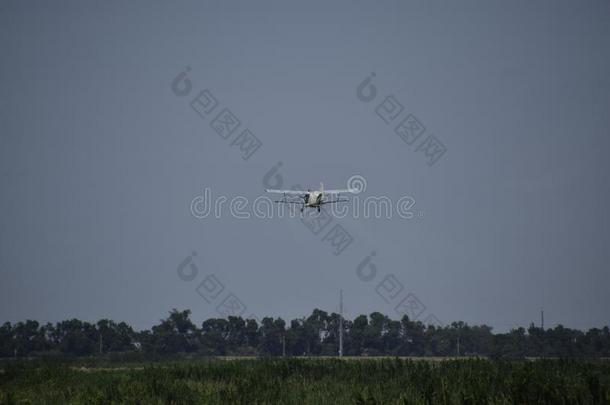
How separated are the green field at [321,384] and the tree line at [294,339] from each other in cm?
8634

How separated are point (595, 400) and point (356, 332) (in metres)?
132

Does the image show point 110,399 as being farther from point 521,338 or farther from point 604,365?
point 521,338

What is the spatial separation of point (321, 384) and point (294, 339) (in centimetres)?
11257

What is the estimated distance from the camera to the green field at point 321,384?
165 feet

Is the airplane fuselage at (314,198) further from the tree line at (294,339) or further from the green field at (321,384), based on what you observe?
the tree line at (294,339)

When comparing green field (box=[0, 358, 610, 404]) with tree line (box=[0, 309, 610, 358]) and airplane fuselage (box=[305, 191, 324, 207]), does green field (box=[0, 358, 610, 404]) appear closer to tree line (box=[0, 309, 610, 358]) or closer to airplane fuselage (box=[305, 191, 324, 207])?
airplane fuselage (box=[305, 191, 324, 207])

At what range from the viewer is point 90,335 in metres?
172

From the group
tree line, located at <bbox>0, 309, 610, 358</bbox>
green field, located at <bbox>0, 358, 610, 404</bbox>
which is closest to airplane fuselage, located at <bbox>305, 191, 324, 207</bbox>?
green field, located at <bbox>0, 358, 610, 404</bbox>

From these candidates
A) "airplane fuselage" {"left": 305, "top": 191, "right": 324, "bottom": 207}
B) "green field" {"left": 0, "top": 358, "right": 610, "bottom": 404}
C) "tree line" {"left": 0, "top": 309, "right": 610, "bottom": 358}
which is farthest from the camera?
"tree line" {"left": 0, "top": 309, "right": 610, "bottom": 358}

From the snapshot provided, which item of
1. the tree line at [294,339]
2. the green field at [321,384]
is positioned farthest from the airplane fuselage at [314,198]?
the tree line at [294,339]

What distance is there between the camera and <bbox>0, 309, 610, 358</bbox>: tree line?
16575 cm

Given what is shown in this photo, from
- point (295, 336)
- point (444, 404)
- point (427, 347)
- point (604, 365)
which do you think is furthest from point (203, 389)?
point (427, 347)

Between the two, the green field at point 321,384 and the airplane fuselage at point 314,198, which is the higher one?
the airplane fuselage at point 314,198

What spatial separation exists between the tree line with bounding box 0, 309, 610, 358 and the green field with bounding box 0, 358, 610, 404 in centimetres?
8634
